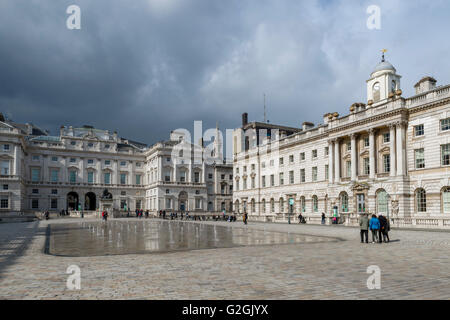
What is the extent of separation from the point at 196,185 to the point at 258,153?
25509 millimetres

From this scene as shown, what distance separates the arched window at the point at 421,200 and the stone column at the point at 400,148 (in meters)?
2.47

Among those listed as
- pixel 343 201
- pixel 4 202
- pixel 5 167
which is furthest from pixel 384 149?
Result: pixel 5 167

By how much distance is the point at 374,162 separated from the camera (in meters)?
42.8

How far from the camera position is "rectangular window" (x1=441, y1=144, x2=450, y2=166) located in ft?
118

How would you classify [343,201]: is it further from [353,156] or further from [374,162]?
[374,162]

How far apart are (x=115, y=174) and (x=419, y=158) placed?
224ft

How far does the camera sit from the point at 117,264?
11.7 m

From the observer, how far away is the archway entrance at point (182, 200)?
8512 centimetres

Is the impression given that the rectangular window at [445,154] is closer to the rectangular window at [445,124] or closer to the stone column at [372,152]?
the rectangular window at [445,124]

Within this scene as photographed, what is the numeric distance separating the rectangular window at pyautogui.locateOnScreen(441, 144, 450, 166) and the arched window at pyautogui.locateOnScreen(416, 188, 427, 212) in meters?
3.63

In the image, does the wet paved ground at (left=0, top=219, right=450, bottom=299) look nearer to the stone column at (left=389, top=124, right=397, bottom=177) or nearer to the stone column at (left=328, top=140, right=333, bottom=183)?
the stone column at (left=389, top=124, right=397, bottom=177)

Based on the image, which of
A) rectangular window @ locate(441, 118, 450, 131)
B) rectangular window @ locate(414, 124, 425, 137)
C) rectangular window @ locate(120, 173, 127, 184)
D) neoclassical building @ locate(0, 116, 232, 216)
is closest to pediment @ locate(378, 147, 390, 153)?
rectangular window @ locate(414, 124, 425, 137)

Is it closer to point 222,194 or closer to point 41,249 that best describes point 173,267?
point 41,249
